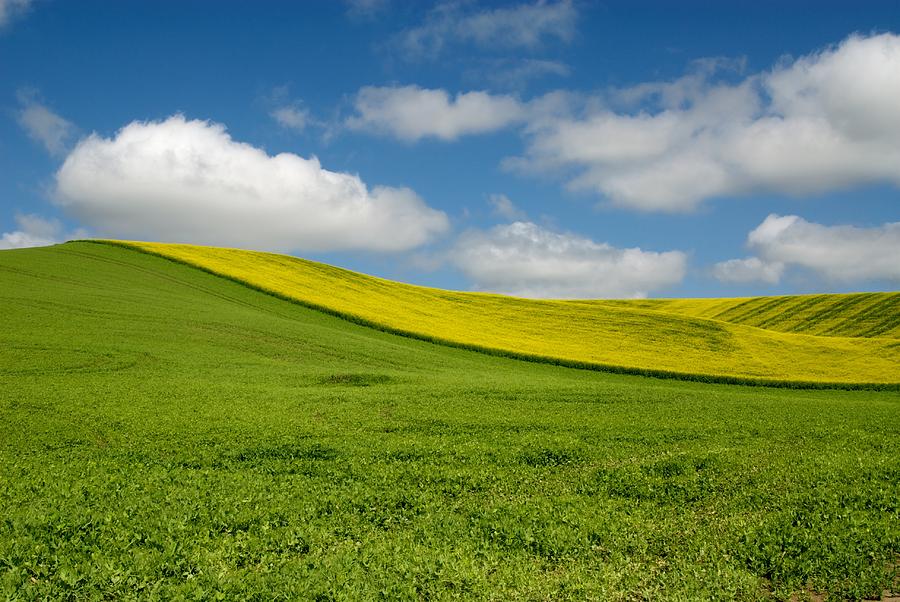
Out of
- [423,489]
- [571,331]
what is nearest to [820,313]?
[571,331]

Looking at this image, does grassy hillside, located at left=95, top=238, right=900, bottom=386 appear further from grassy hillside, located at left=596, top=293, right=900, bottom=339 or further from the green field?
grassy hillside, located at left=596, top=293, right=900, bottom=339

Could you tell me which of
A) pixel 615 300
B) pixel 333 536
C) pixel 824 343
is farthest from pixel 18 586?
pixel 615 300

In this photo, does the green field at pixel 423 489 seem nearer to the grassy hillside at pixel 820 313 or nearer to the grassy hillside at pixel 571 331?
the grassy hillside at pixel 571 331

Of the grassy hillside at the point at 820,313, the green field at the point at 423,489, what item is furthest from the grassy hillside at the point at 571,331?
the grassy hillside at the point at 820,313

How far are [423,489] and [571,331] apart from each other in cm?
5003

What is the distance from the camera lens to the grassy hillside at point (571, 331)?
49.8 metres

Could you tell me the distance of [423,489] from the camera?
47.6 ft

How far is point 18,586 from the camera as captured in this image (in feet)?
31.0

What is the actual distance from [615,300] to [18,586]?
131 metres

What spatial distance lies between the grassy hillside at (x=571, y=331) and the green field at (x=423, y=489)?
22.2 meters

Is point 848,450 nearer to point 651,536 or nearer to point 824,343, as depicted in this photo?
point 651,536

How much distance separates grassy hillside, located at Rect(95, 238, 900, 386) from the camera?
49781 millimetres

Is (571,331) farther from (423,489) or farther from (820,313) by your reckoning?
(820,313)

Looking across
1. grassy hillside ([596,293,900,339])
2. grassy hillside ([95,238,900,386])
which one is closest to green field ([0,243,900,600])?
grassy hillside ([95,238,900,386])
